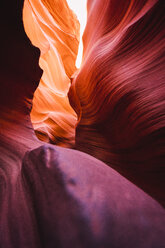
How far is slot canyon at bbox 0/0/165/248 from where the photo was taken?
1.30ft

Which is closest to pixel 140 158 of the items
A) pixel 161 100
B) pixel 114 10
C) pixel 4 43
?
→ pixel 161 100

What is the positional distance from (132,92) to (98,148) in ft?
2.38

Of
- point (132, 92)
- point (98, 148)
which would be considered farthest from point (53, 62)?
point (132, 92)

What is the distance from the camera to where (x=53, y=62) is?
3238 millimetres

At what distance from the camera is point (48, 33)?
3.17m

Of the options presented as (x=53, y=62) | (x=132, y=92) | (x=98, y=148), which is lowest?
(x=98, y=148)

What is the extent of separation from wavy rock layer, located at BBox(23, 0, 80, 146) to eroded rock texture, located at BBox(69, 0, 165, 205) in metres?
1.10

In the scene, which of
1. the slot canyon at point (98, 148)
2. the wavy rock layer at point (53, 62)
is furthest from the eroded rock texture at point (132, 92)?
the wavy rock layer at point (53, 62)

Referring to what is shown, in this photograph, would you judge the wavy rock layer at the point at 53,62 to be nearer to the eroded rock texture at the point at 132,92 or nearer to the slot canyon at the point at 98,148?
the slot canyon at the point at 98,148

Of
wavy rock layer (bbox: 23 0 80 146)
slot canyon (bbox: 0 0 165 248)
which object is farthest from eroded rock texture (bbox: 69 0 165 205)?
wavy rock layer (bbox: 23 0 80 146)

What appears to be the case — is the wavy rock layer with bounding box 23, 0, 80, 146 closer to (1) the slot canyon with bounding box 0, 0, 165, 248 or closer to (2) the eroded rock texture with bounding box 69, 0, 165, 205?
(1) the slot canyon with bounding box 0, 0, 165, 248

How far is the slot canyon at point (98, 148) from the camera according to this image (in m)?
0.40

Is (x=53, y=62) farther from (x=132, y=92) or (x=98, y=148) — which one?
(x=132, y=92)

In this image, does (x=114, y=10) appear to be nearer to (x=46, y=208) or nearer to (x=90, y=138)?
(x=90, y=138)
